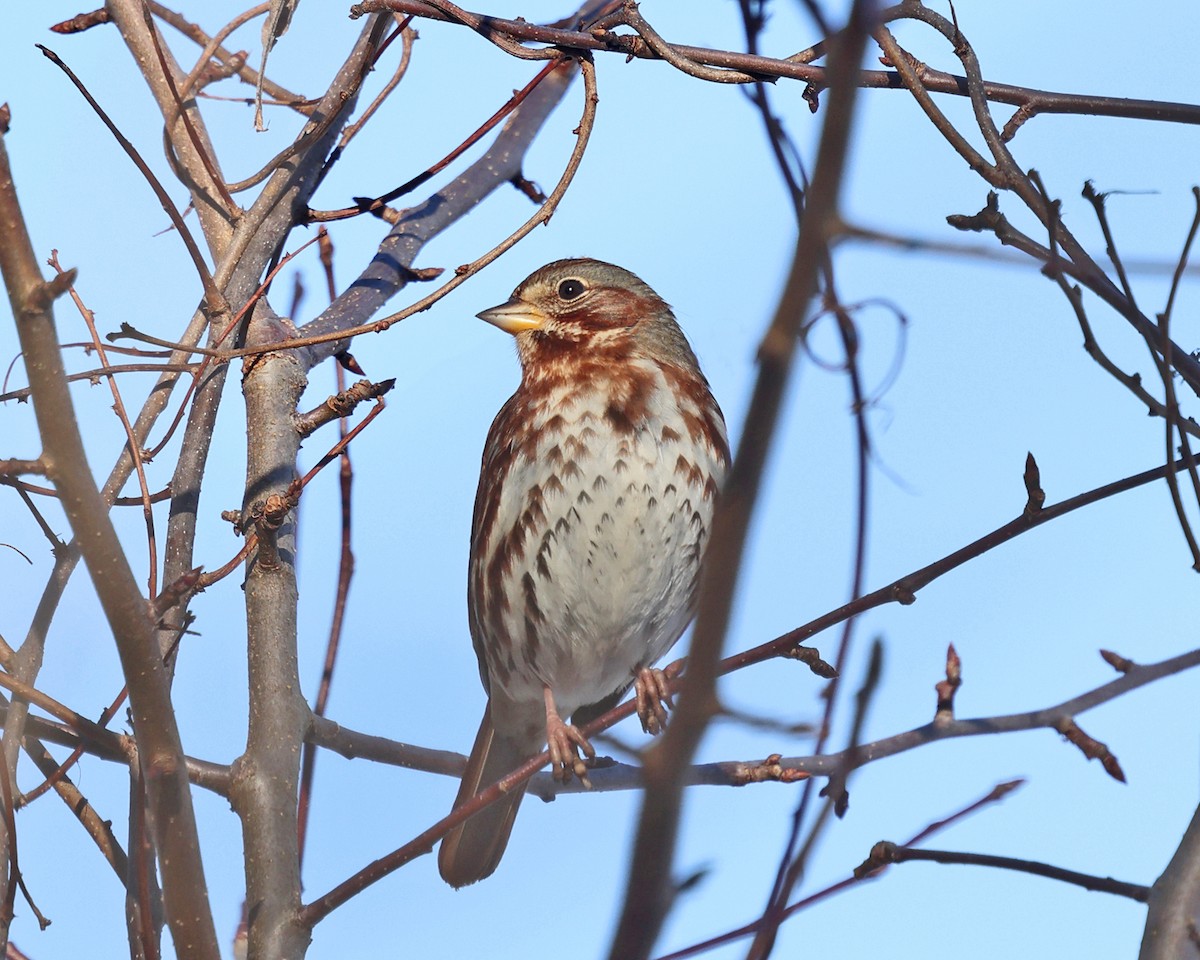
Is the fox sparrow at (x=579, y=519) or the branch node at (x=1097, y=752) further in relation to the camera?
the fox sparrow at (x=579, y=519)

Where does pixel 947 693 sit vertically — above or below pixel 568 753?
below

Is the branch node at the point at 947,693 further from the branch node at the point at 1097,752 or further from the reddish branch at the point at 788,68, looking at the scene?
the reddish branch at the point at 788,68

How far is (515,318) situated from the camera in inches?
228

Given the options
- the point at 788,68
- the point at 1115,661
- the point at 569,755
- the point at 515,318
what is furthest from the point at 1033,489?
the point at 515,318

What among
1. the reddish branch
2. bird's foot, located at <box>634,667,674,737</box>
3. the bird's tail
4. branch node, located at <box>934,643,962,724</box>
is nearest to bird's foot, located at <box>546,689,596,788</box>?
bird's foot, located at <box>634,667,674,737</box>

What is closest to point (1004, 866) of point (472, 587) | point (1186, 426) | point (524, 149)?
point (1186, 426)

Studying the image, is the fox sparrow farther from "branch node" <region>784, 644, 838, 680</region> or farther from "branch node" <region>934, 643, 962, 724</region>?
"branch node" <region>934, 643, 962, 724</region>

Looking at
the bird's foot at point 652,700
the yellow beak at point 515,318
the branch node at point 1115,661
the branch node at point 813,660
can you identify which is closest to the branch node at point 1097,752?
the branch node at point 1115,661

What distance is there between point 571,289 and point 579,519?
51.2 inches

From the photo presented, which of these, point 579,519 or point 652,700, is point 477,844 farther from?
point 579,519

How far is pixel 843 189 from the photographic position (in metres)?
1.51

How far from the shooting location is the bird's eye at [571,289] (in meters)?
5.90

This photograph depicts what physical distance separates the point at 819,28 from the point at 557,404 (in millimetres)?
3425

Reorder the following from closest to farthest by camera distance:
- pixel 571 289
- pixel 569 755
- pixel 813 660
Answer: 1. pixel 813 660
2. pixel 569 755
3. pixel 571 289
